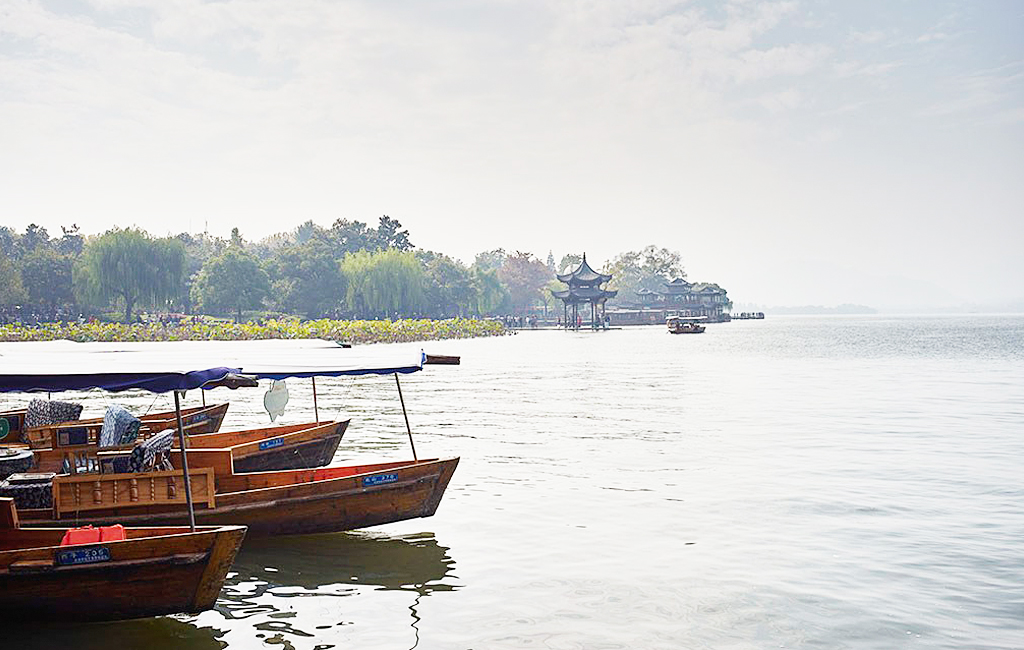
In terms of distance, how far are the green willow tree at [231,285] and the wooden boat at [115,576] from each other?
67743 millimetres

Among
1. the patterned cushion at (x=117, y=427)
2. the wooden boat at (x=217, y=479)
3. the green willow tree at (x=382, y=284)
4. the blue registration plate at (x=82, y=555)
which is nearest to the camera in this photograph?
the blue registration plate at (x=82, y=555)

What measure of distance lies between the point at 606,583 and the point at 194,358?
4.35 metres

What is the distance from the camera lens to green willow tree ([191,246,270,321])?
7319cm

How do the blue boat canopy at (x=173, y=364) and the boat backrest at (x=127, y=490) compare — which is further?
the boat backrest at (x=127, y=490)

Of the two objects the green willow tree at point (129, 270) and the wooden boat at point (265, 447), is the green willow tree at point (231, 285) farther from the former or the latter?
the wooden boat at point (265, 447)

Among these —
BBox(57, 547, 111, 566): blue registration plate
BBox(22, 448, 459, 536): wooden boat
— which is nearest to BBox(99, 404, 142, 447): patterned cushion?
BBox(22, 448, 459, 536): wooden boat

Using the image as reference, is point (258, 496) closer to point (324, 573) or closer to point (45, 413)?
point (324, 573)

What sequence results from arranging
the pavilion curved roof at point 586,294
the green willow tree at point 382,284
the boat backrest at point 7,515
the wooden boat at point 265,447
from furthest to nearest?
the pavilion curved roof at point 586,294
the green willow tree at point 382,284
the wooden boat at point 265,447
the boat backrest at point 7,515

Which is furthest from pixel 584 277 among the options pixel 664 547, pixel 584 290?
pixel 664 547

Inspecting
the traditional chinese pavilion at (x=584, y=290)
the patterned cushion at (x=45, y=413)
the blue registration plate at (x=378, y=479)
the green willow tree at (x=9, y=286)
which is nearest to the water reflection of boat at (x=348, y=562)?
the blue registration plate at (x=378, y=479)

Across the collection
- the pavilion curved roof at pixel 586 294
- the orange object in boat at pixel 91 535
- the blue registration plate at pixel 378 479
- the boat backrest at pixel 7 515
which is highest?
the pavilion curved roof at pixel 586 294

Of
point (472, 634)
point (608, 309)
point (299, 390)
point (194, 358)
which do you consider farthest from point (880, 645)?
point (608, 309)

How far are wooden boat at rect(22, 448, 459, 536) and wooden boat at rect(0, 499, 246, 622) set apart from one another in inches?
51.9

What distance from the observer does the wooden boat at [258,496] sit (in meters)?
8.91
